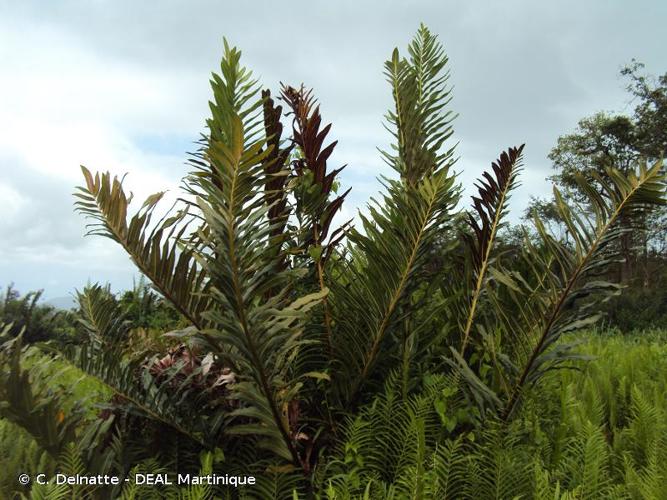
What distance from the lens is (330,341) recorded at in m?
1.95

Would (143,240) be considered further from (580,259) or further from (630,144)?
(630,144)

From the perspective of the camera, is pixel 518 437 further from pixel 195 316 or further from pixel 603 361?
pixel 603 361

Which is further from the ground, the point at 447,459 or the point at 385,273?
the point at 385,273

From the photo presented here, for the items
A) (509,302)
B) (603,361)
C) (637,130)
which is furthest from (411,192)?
(637,130)

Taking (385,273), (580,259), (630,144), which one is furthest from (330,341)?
(630,144)

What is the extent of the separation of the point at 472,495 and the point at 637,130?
3147cm

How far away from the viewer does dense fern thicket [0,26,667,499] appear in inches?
62.1

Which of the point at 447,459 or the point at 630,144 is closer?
the point at 447,459

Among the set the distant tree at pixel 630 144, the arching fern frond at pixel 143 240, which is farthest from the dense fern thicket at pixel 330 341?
the distant tree at pixel 630 144

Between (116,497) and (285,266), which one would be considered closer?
(116,497)

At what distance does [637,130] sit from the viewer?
28.4 m

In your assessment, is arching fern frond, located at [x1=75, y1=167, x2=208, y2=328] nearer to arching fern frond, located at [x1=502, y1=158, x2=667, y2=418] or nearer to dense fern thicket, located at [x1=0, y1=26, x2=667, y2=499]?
dense fern thicket, located at [x1=0, y1=26, x2=667, y2=499]

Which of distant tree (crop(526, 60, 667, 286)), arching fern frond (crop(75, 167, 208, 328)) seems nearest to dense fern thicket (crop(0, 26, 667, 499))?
arching fern frond (crop(75, 167, 208, 328))

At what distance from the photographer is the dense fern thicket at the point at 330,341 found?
1576mm
